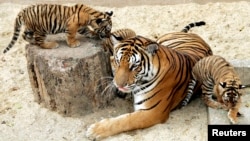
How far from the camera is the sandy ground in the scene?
4402mm

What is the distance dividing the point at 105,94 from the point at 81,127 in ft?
1.19

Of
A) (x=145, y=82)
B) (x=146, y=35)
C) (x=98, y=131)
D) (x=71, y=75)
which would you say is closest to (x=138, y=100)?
(x=145, y=82)

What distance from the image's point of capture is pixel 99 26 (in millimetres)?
4746

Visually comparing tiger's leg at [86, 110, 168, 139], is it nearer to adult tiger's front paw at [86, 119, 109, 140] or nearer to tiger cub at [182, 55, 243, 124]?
adult tiger's front paw at [86, 119, 109, 140]

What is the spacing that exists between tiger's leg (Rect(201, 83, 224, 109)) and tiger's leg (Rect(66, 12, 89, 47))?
1.04 meters

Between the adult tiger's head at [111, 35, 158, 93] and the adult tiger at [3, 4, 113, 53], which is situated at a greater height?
the adult tiger at [3, 4, 113, 53]

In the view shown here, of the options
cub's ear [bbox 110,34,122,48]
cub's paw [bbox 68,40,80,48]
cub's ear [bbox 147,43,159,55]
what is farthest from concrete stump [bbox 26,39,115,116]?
cub's ear [bbox 147,43,159,55]

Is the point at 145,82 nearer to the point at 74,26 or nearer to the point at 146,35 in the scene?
the point at 74,26

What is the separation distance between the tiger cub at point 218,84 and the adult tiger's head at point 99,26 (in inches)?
30.3

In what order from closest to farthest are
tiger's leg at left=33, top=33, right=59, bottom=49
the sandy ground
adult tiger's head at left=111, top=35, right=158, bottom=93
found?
adult tiger's head at left=111, top=35, right=158, bottom=93
the sandy ground
tiger's leg at left=33, top=33, right=59, bottom=49

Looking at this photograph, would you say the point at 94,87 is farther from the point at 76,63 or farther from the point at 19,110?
the point at 19,110

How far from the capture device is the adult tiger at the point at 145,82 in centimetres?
430

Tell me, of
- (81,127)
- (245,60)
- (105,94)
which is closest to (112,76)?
(105,94)

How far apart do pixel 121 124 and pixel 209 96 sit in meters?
0.74
